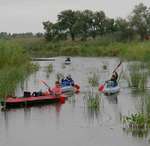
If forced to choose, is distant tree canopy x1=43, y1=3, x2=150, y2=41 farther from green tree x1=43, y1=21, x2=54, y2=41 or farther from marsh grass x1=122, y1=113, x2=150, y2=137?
marsh grass x1=122, y1=113, x2=150, y2=137

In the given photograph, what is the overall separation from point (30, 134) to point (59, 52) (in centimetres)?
6204

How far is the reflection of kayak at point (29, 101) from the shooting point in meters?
24.5

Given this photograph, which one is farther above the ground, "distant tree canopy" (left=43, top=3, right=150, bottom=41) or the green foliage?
"distant tree canopy" (left=43, top=3, right=150, bottom=41)

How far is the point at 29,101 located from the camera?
25.3m

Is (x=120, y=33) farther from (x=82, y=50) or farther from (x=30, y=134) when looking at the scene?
(x=30, y=134)

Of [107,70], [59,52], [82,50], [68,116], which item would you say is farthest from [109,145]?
[59,52]

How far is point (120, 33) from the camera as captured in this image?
8325 cm

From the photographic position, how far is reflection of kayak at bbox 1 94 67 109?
2450cm

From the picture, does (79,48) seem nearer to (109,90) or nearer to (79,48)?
(79,48)

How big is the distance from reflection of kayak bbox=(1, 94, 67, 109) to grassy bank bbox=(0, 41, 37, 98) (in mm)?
863

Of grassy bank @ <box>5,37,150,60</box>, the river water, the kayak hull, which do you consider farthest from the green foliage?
grassy bank @ <box>5,37,150,60</box>

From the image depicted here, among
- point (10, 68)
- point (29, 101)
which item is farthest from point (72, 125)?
point (10, 68)

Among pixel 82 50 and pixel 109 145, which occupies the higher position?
pixel 82 50

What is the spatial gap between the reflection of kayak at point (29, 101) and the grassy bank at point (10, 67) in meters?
0.86
